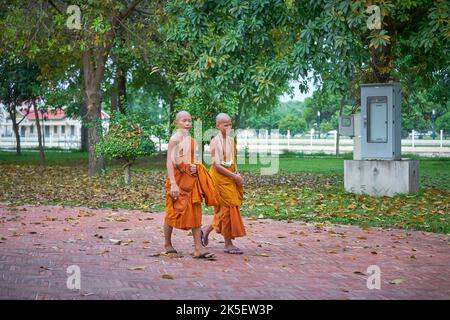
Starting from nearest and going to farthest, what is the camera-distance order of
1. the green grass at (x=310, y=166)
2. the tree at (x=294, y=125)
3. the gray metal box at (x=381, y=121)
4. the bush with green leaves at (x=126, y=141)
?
the gray metal box at (x=381, y=121) → the bush with green leaves at (x=126, y=141) → the green grass at (x=310, y=166) → the tree at (x=294, y=125)

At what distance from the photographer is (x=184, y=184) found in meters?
9.15

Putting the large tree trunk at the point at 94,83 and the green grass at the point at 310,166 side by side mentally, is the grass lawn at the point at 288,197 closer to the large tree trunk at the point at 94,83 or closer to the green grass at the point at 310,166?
the green grass at the point at 310,166

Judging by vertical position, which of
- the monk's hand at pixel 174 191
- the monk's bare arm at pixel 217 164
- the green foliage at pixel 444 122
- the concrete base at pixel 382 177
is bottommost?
the concrete base at pixel 382 177

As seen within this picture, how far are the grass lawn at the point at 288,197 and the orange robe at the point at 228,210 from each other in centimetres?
355

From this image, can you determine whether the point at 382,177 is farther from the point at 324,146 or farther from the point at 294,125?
the point at 294,125

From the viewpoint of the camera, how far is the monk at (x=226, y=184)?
31.5 ft

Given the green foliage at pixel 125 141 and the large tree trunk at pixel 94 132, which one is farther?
the large tree trunk at pixel 94 132

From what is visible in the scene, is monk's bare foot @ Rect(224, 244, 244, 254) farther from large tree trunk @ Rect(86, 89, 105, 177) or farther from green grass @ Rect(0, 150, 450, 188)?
large tree trunk @ Rect(86, 89, 105, 177)

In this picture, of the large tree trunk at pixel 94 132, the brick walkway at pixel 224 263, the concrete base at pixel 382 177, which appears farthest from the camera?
the large tree trunk at pixel 94 132

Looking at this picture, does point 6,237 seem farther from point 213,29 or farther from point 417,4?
point 417,4

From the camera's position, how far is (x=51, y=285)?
7332 millimetres

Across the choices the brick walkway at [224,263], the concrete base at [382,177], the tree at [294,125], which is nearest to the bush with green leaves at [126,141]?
the concrete base at [382,177]

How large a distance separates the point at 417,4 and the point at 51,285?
42.8 feet

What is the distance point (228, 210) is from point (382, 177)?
28.2 feet
